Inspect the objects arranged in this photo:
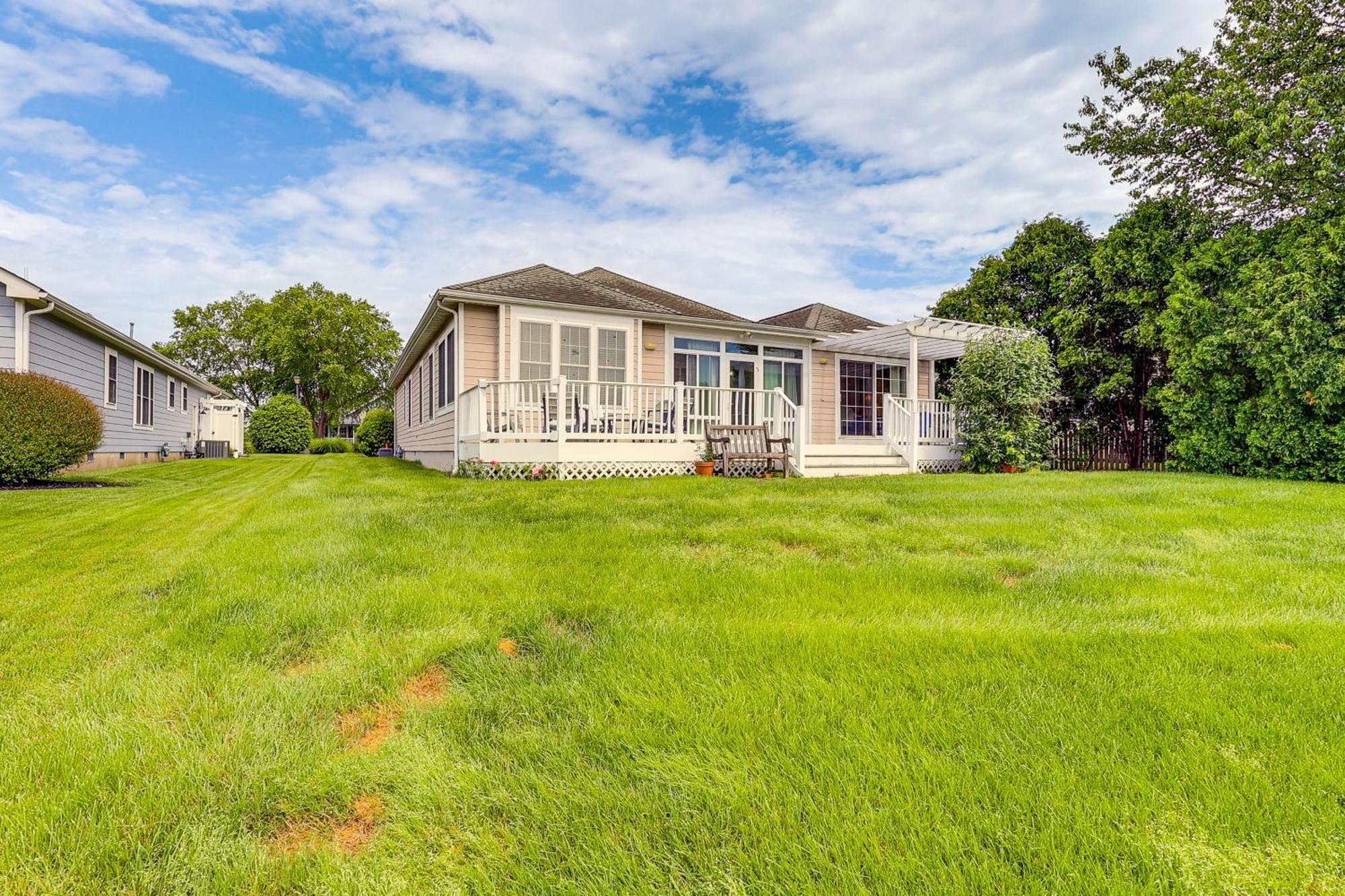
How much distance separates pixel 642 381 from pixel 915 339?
17.6ft

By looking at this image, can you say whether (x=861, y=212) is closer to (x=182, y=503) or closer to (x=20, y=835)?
(x=182, y=503)

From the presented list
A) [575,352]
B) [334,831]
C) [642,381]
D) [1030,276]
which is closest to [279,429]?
[575,352]

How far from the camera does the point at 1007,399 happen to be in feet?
35.9

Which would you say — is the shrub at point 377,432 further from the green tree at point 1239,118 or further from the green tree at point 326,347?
the green tree at point 1239,118

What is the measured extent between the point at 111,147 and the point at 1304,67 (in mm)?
24451

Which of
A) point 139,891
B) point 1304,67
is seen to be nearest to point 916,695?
point 139,891

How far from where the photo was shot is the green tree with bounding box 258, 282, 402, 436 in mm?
33875

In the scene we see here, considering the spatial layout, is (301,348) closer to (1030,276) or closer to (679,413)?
(679,413)

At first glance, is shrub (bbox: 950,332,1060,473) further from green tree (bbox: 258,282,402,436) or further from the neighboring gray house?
green tree (bbox: 258,282,402,436)

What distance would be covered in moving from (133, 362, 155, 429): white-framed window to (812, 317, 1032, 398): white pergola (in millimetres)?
16696

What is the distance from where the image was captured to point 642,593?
2.90 metres

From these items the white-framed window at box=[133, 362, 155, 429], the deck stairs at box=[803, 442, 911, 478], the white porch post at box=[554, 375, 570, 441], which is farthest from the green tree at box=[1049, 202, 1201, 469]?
the white-framed window at box=[133, 362, 155, 429]

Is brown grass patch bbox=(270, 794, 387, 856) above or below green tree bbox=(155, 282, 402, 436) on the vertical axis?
below

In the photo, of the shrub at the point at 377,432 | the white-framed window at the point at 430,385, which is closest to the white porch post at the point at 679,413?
the white-framed window at the point at 430,385
